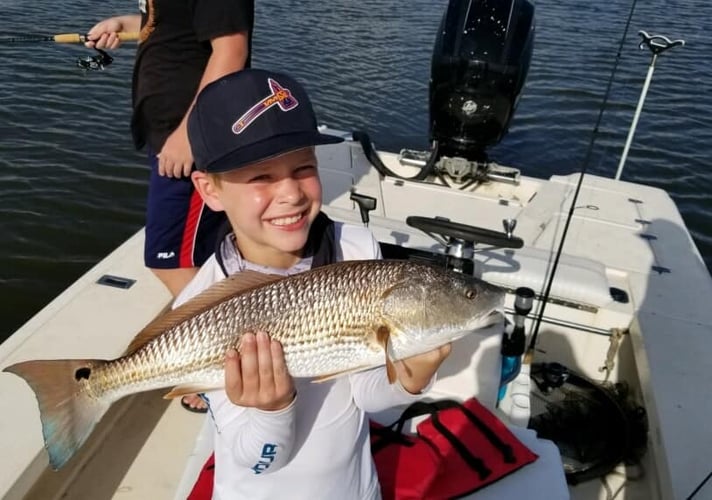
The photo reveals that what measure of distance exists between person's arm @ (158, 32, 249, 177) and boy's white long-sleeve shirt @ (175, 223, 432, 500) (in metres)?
0.78

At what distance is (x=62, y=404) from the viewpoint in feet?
5.53

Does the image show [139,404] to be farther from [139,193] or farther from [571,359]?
[139,193]

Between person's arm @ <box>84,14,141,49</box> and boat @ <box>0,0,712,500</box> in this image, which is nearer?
boat @ <box>0,0,712,500</box>

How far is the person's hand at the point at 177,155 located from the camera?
2424 millimetres

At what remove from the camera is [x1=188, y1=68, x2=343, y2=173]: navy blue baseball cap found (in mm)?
1620

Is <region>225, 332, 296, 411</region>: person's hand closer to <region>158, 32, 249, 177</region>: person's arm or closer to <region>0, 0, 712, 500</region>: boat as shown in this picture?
<region>0, 0, 712, 500</region>: boat

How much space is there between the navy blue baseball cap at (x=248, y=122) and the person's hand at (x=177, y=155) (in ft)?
2.42

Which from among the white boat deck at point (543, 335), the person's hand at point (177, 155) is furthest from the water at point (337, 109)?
the person's hand at point (177, 155)

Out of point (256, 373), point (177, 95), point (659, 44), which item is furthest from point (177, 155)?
point (659, 44)

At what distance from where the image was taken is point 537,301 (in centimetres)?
330

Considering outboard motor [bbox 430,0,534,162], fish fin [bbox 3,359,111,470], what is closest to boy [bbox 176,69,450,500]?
fish fin [bbox 3,359,111,470]

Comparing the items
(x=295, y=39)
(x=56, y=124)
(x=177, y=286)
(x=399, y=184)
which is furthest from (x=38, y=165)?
(x=295, y=39)

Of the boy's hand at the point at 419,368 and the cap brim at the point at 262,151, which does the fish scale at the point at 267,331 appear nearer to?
the boy's hand at the point at 419,368

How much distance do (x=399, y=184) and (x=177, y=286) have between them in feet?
7.83
